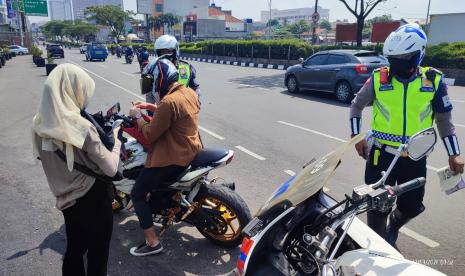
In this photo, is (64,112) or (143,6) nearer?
(64,112)

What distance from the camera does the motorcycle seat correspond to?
3164 mm

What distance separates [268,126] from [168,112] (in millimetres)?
5382

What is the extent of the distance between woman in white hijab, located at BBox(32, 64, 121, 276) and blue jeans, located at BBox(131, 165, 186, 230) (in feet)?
1.87

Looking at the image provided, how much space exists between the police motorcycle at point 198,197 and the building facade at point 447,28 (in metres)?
25.9

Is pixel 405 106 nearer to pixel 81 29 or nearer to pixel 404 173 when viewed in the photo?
pixel 404 173

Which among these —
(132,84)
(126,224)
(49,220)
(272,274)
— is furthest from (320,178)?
(132,84)

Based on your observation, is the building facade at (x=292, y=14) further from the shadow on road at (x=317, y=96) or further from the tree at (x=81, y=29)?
the shadow on road at (x=317, y=96)

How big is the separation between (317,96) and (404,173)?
9.60 m

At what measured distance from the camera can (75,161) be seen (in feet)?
Answer: 7.24

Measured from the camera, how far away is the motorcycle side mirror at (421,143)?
1720 mm

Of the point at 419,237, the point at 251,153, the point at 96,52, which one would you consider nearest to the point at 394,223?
the point at 419,237

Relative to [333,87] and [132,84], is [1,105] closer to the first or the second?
[132,84]

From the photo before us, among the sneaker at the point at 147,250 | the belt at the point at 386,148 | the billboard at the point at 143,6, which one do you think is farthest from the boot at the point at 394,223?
the billboard at the point at 143,6

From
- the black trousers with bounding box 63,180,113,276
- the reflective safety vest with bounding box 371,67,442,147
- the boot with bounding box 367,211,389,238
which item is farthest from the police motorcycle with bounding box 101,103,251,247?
the reflective safety vest with bounding box 371,67,442,147
